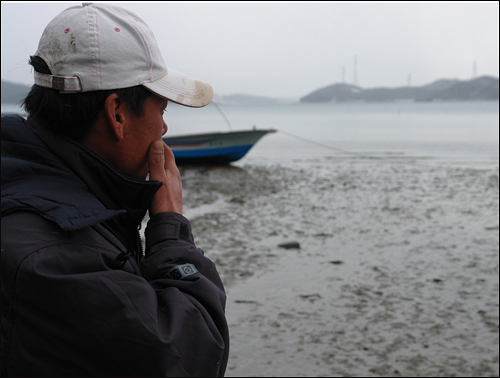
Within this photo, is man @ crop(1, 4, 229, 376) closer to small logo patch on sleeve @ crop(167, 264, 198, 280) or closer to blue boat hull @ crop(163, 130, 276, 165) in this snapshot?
small logo patch on sleeve @ crop(167, 264, 198, 280)

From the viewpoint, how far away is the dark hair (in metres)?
1.47

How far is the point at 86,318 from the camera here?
3.99 ft

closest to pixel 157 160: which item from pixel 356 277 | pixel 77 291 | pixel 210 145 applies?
pixel 77 291

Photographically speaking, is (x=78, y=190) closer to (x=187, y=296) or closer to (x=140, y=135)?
(x=140, y=135)

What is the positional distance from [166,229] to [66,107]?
49 cm

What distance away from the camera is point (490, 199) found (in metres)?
12.8

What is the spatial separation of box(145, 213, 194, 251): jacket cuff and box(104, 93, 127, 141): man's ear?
301mm

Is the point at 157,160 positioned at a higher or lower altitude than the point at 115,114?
lower

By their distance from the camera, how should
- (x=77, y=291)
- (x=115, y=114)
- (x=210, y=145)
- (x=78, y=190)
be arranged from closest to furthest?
(x=77, y=291) → (x=78, y=190) → (x=115, y=114) → (x=210, y=145)

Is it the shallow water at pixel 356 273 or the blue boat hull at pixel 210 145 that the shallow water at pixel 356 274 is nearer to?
the shallow water at pixel 356 273

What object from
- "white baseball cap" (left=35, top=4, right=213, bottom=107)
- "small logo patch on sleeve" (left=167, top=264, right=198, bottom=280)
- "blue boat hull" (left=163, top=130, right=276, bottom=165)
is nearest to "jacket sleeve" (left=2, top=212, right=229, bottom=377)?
"small logo patch on sleeve" (left=167, top=264, right=198, bottom=280)

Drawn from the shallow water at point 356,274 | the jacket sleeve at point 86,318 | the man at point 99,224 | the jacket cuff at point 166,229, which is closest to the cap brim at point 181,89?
the man at point 99,224

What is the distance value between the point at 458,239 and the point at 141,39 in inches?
339

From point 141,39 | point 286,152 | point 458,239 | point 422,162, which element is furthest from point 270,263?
point 286,152
